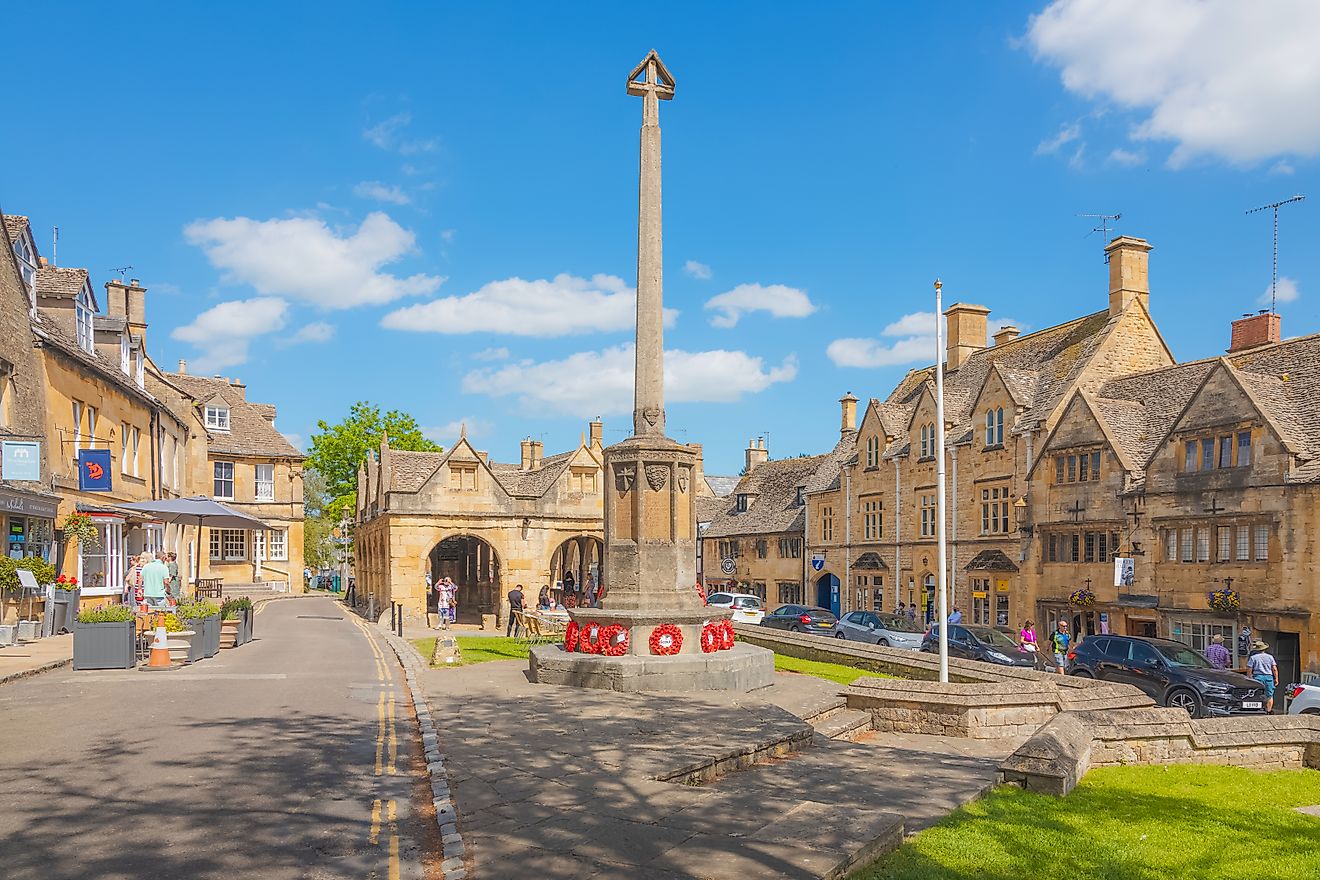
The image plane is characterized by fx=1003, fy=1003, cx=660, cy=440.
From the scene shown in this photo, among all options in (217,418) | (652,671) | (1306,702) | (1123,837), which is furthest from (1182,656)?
(217,418)

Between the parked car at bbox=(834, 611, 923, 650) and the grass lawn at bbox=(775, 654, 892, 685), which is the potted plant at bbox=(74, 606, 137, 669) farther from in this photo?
the parked car at bbox=(834, 611, 923, 650)

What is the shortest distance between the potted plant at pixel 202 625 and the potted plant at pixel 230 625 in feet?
4.32

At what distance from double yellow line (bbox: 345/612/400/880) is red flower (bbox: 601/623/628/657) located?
3.37 metres

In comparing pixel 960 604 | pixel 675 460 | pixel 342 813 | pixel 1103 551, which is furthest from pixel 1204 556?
pixel 342 813

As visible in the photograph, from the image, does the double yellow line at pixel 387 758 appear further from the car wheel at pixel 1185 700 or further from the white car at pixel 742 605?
the white car at pixel 742 605

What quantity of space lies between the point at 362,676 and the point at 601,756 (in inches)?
375

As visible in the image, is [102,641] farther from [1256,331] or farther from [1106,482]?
[1256,331]

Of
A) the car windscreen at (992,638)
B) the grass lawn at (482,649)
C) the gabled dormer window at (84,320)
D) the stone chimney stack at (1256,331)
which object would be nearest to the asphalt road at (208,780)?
the grass lawn at (482,649)

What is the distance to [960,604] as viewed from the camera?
129ft

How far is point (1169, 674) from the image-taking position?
2156 centimetres

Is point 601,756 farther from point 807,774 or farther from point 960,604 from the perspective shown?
point 960,604

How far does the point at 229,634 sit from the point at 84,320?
41.9 ft

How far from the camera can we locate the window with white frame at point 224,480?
56875 millimetres

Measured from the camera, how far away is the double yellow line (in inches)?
302
